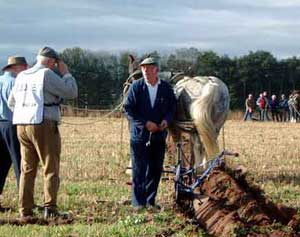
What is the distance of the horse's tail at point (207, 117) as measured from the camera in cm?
1161

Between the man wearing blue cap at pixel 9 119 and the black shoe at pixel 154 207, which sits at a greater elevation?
the man wearing blue cap at pixel 9 119

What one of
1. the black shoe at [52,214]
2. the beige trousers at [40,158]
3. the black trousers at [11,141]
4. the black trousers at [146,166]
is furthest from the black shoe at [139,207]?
the black trousers at [11,141]

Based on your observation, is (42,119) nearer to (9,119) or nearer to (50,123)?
(50,123)

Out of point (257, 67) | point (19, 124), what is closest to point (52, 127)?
point (19, 124)

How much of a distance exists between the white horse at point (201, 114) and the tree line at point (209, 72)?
30.6m

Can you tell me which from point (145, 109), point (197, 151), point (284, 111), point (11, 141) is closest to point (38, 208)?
point (11, 141)

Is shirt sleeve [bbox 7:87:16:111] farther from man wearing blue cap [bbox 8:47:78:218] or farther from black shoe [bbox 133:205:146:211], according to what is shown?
black shoe [bbox 133:205:146:211]

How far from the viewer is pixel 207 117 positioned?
11.9 m

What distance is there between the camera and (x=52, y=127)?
8430 mm

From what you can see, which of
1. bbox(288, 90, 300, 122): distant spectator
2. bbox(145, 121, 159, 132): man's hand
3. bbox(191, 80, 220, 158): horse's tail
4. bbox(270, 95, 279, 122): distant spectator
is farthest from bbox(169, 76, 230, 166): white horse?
bbox(270, 95, 279, 122): distant spectator

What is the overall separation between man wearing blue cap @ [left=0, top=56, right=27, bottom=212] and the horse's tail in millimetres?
3233

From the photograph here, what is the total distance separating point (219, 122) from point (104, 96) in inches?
1443

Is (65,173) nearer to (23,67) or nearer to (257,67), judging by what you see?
(23,67)

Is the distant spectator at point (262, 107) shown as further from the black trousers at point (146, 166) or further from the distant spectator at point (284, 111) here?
the black trousers at point (146, 166)
